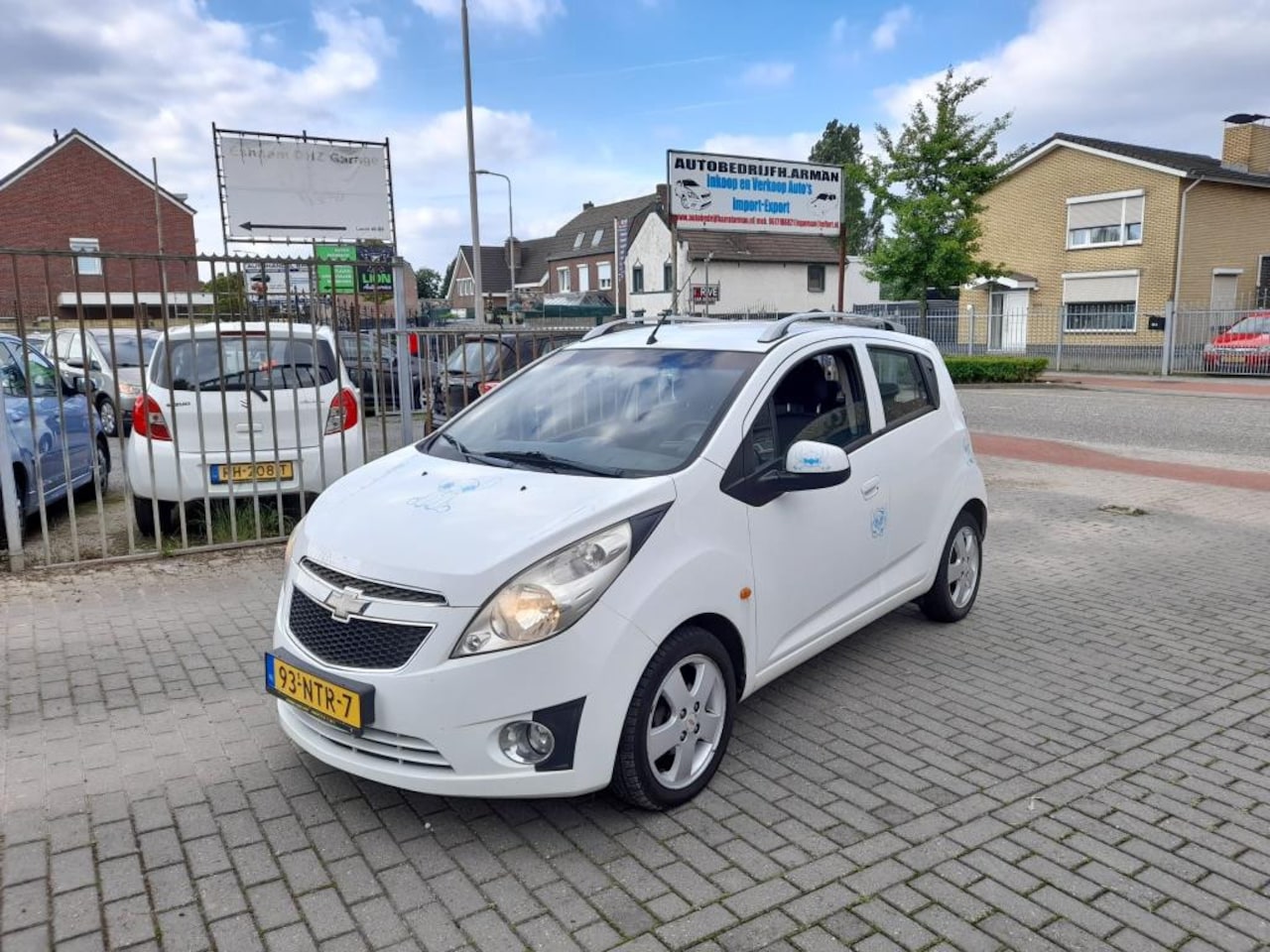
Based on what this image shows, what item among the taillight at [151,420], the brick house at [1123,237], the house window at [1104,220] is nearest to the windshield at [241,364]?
the taillight at [151,420]

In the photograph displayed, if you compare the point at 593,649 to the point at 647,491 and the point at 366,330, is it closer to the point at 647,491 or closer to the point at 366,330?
the point at 647,491

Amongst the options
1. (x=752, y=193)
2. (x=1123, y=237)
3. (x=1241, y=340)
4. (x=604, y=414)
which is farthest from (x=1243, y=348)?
(x=604, y=414)

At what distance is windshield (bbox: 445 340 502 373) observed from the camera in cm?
870

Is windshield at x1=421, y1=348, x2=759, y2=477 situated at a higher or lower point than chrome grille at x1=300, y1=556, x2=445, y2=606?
higher

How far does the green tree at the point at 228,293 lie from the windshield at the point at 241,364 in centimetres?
21

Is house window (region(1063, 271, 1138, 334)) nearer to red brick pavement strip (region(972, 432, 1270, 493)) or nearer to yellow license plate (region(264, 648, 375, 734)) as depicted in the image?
red brick pavement strip (region(972, 432, 1270, 493))

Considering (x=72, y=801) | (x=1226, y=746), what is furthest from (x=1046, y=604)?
(x=72, y=801)

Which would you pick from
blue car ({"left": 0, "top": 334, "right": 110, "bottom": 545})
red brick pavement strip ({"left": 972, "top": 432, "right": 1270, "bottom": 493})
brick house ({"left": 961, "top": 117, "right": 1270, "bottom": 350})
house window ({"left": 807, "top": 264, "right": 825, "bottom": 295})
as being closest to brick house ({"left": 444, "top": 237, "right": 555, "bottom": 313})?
house window ({"left": 807, "top": 264, "right": 825, "bottom": 295})

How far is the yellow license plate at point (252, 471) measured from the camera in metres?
7.01

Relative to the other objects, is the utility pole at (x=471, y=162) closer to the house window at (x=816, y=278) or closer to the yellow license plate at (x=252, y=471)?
the yellow license plate at (x=252, y=471)

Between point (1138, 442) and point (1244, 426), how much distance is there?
8.92 feet

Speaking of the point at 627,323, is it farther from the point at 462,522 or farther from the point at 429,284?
the point at 429,284

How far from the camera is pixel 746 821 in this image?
340 centimetres

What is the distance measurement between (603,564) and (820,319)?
2321mm
